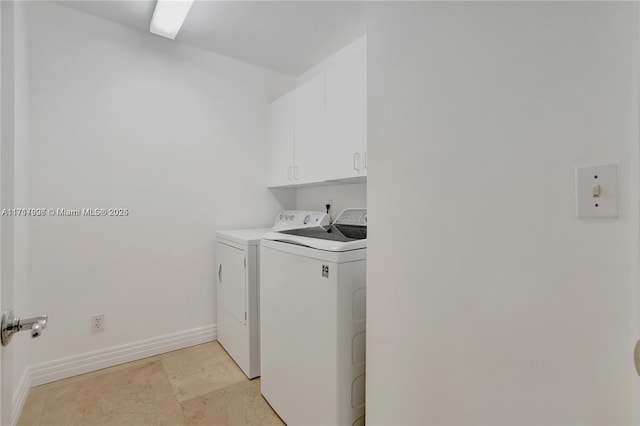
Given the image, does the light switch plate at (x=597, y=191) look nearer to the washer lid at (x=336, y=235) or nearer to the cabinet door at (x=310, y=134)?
the washer lid at (x=336, y=235)

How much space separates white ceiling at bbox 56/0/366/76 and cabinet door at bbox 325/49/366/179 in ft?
1.21

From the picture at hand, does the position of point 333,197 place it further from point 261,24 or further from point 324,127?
point 261,24

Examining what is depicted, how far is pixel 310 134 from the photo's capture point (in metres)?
2.16

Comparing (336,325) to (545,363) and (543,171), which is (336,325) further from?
(543,171)

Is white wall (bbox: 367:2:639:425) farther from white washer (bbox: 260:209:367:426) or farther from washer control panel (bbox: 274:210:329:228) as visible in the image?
washer control panel (bbox: 274:210:329:228)

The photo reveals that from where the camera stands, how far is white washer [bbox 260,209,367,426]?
48.3 inches

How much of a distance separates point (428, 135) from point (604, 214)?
472 mm

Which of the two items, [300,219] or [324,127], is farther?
[300,219]

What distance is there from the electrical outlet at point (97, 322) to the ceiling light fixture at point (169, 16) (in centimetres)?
202

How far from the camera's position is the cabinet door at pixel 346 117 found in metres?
1.74

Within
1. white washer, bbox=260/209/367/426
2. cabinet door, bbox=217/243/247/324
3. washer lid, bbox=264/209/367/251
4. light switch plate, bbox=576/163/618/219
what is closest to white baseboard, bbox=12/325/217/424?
cabinet door, bbox=217/243/247/324

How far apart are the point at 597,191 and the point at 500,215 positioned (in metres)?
0.19

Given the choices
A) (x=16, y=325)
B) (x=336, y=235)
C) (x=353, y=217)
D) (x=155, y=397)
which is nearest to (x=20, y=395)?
(x=155, y=397)

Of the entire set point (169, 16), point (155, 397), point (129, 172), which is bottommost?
point (155, 397)
